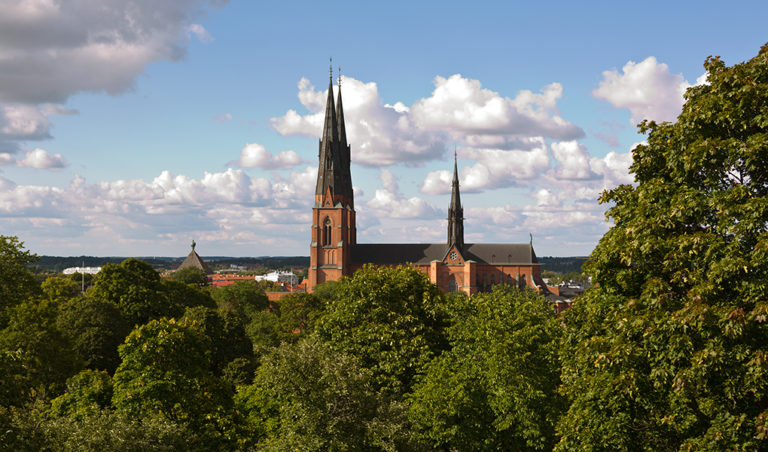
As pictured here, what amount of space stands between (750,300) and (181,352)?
21282 mm

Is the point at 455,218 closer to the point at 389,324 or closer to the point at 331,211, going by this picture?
the point at 331,211

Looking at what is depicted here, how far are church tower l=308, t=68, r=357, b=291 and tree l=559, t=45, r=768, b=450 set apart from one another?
330 ft

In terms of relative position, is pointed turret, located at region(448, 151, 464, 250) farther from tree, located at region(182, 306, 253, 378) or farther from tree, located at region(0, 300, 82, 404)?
tree, located at region(0, 300, 82, 404)

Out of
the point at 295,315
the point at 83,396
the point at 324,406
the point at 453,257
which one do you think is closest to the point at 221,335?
the point at 83,396

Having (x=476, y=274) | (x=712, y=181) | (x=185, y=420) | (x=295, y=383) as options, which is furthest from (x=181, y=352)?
(x=476, y=274)

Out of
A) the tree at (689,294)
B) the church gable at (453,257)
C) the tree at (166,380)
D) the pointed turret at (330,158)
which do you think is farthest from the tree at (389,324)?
the church gable at (453,257)

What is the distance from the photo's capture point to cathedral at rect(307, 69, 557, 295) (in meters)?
116

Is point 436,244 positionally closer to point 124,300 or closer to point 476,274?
point 476,274

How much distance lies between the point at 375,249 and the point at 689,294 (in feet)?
374

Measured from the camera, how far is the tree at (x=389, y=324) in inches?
1104

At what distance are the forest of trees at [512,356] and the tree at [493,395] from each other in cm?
9

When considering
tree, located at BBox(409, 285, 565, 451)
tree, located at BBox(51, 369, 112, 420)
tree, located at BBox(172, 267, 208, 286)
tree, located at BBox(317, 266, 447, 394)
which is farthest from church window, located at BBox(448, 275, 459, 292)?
tree, located at BBox(51, 369, 112, 420)

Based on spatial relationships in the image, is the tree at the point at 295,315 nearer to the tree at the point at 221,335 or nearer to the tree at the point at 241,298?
the tree at the point at 221,335

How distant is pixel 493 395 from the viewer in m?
23.8
